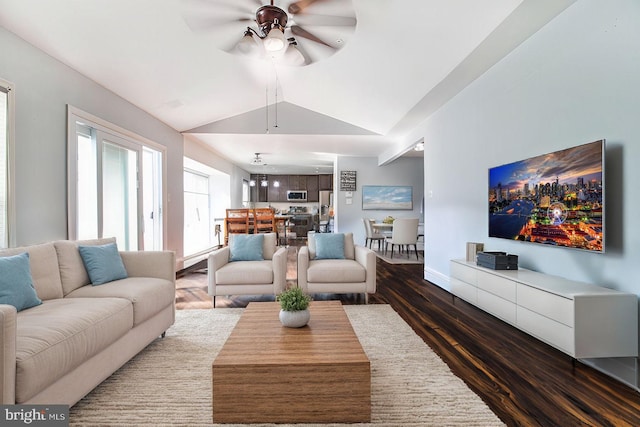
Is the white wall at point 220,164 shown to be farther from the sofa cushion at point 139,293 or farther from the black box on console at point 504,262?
the black box on console at point 504,262

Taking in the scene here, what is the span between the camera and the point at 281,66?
402 centimetres

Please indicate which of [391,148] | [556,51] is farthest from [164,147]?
[556,51]

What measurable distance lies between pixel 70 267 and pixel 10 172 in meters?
0.88

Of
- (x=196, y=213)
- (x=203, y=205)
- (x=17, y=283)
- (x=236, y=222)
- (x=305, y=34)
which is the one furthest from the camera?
(x=203, y=205)

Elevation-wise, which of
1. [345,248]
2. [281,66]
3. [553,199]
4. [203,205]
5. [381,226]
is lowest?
[345,248]

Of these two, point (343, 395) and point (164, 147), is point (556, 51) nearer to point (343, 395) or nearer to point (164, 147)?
point (343, 395)

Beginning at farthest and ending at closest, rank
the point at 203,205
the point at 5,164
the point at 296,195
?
the point at 296,195 → the point at 203,205 → the point at 5,164

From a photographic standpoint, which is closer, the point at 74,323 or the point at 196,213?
the point at 74,323

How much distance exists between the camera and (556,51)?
2.38 m

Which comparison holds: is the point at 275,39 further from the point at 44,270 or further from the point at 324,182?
the point at 324,182

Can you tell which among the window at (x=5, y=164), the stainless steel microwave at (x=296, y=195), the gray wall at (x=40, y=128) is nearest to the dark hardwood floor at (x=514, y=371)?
the gray wall at (x=40, y=128)

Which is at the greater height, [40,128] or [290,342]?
[40,128]

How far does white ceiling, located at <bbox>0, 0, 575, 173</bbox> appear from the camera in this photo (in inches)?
90.0

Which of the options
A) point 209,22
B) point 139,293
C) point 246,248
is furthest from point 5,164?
point 246,248
